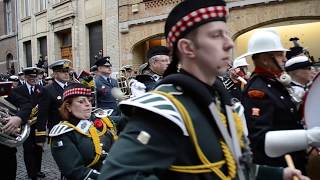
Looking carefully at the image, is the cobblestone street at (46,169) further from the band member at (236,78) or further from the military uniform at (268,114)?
the military uniform at (268,114)

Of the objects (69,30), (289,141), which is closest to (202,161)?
(289,141)

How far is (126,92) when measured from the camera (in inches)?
300

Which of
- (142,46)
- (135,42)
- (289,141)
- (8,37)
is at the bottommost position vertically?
(289,141)

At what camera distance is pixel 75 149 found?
3686 mm

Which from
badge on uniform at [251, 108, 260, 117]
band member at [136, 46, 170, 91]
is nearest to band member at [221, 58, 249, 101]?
band member at [136, 46, 170, 91]

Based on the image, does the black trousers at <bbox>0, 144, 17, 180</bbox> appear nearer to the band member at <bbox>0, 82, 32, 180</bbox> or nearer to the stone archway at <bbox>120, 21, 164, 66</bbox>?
the band member at <bbox>0, 82, 32, 180</bbox>

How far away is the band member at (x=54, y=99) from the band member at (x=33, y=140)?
213 millimetres

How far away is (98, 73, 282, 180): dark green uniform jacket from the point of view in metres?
1.69

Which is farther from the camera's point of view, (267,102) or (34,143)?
(34,143)

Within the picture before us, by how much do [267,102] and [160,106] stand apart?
1.78 m

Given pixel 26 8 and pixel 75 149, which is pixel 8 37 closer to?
pixel 26 8

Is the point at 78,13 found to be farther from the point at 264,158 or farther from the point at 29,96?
the point at 264,158

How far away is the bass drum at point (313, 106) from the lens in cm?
280

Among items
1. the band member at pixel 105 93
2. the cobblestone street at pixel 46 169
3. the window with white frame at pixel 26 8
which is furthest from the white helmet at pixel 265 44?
the window with white frame at pixel 26 8
